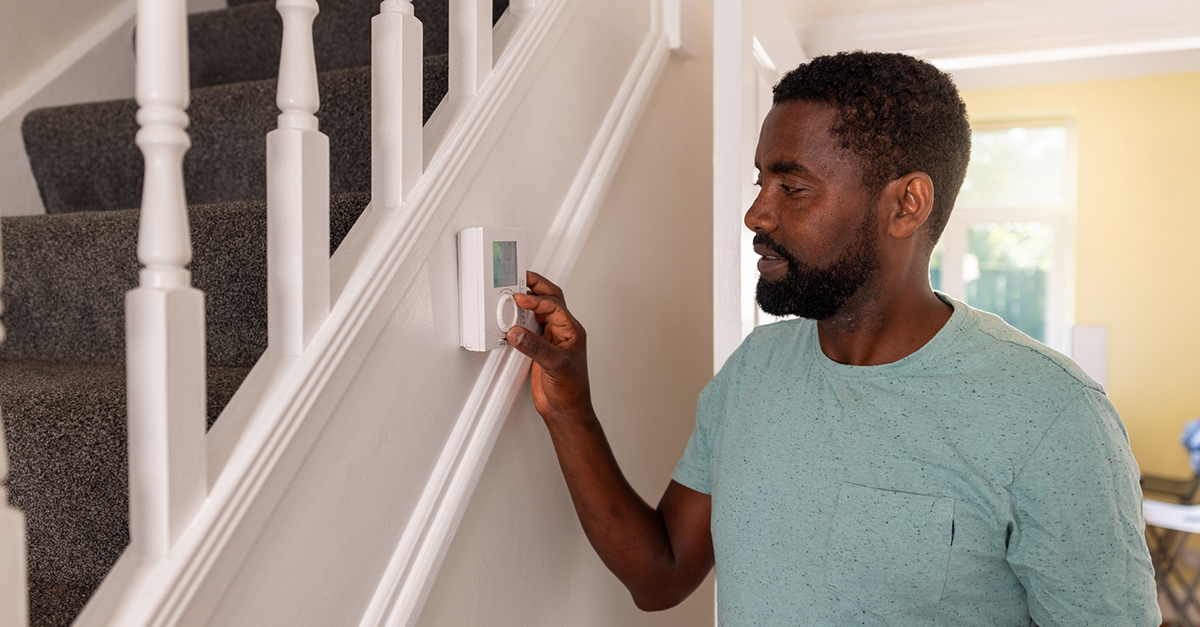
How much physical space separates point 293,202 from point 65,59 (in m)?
1.32

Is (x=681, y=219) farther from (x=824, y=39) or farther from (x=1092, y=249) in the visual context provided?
(x=1092, y=249)

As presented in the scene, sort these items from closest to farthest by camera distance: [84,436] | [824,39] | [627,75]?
[84,436]
[627,75]
[824,39]

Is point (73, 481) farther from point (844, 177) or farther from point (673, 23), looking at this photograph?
point (673, 23)

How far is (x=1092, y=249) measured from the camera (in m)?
4.82

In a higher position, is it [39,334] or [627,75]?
[627,75]

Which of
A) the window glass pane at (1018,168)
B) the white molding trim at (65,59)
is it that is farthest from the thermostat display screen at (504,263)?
the window glass pane at (1018,168)

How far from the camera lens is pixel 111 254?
3.53 feet

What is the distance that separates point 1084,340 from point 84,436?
16.7 ft

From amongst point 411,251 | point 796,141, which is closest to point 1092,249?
point 796,141

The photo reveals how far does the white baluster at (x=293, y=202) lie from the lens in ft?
2.10

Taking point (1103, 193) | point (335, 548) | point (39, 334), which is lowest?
point (335, 548)

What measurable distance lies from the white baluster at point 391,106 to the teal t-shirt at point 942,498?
0.57 metres

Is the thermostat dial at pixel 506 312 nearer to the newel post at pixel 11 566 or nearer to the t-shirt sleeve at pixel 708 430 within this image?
the t-shirt sleeve at pixel 708 430

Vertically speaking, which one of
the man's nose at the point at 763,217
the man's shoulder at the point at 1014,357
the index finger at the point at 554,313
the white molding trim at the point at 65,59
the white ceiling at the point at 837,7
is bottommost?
the man's shoulder at the point at 1014,357
